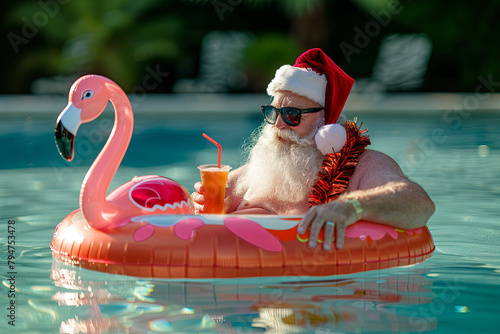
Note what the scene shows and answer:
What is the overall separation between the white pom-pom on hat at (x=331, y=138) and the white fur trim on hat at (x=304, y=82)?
230 millimetres

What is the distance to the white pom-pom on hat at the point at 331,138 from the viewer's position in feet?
12.4

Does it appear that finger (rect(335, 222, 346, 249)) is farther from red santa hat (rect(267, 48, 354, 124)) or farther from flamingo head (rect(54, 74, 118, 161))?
flamingo head (rect(54, 74, 118, 161))

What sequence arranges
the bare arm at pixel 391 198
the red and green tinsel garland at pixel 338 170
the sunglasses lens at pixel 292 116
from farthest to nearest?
the sunglasses lens at pixel 292 116
the red and green tinsel garland at pixel 338 170
the bare arm at pixel 391 198

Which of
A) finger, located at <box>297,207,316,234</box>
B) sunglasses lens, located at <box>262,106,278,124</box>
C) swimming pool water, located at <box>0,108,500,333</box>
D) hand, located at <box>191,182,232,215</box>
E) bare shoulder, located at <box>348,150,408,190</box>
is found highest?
sunglasses lens, located at <box>262,106,278,124</box>

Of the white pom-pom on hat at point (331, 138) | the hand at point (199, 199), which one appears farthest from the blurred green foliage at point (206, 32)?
the white pom-pom on hat at point (331, 138)

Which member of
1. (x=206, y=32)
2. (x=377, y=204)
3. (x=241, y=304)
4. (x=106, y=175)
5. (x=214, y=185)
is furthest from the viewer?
(x=206, y=32)

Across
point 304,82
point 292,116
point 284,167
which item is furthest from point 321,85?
point 284,167

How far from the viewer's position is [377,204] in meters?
3.53

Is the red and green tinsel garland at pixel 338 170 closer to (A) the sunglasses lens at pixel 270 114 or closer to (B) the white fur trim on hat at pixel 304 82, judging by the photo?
(B) the white fur trim on hat at pixel 304 82

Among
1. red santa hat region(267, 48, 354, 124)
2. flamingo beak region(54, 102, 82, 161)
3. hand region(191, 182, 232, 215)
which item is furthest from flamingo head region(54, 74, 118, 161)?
red santa hat region(267, 48, 354, 124)

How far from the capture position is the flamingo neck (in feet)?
11.9

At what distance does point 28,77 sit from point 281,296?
1395 cm

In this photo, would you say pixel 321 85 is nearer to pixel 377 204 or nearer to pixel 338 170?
pixel 338 170

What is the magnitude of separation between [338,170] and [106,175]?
123cm
